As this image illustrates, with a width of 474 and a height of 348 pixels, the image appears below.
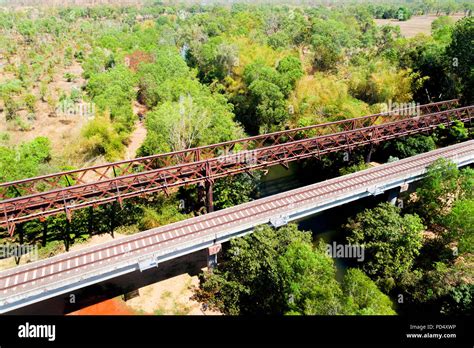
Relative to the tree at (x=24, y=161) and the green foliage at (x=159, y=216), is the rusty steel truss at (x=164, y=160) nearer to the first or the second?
the tree at (x=24, y=161)

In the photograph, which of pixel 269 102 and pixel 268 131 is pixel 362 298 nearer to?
pixel 268 131

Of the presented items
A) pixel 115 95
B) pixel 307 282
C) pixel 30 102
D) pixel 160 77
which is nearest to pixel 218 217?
pixel 307 282

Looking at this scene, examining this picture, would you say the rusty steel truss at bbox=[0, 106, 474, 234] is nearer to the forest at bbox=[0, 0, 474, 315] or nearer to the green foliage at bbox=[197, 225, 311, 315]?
the forest at bbox=[0, 0, 474, 315]

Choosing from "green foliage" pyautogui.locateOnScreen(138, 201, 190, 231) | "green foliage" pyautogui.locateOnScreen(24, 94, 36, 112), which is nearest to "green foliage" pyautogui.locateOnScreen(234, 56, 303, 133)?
"green foliage" pyautogui.locateOnScreen(138, 201, 190, 231)

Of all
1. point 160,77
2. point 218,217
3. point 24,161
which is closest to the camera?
point 218,217

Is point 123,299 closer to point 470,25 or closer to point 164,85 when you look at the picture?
point 164,85
